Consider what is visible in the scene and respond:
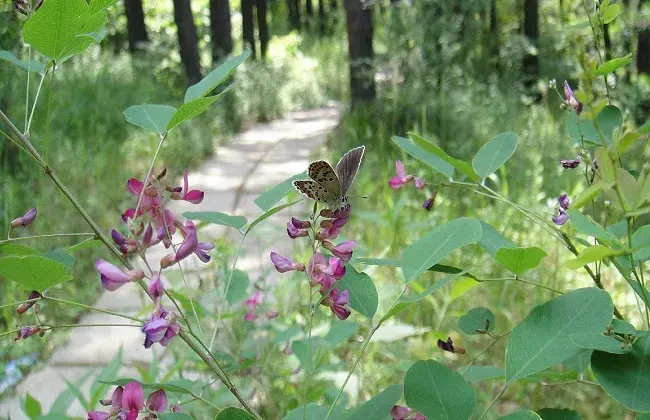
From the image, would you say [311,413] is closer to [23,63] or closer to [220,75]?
[220,75]

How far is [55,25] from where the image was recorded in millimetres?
635

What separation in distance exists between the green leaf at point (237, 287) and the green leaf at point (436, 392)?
0.62 metres

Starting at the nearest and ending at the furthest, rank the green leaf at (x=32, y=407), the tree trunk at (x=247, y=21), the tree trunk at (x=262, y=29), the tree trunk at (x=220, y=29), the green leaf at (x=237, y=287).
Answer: the green leaf at (x=237, y=287), the green leaf at (x=32, y=407), the tree trunk at (x=220, y=29), the tree trunk at (x=247, y=21), the tree trunk at (x=262, y=29)

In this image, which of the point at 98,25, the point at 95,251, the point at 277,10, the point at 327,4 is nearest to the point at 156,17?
Result: the point at 277,10

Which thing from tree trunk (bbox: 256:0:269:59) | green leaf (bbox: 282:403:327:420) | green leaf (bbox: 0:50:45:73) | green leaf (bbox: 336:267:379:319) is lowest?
tree trunk (bbox: 256:0:269:59)

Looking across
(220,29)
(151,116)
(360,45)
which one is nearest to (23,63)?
(151,116)

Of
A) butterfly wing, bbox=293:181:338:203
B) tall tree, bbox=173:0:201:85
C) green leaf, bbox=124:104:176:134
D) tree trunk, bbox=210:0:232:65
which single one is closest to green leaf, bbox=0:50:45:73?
green leaf, bbox=124:104:176:134

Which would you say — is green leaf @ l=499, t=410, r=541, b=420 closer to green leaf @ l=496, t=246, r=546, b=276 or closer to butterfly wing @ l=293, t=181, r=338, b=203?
green leaf @ l=496, t=246, r=546, b=276

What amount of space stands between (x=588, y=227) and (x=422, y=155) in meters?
0.33

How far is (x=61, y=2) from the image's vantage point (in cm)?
61

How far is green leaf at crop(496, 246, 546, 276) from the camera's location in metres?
0.65

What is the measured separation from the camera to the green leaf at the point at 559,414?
0.66m

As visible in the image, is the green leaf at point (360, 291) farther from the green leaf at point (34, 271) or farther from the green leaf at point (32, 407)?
the green leaf at point (32, 407)

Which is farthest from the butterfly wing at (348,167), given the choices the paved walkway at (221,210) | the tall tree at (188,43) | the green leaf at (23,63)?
the tall tree at (188,43)
